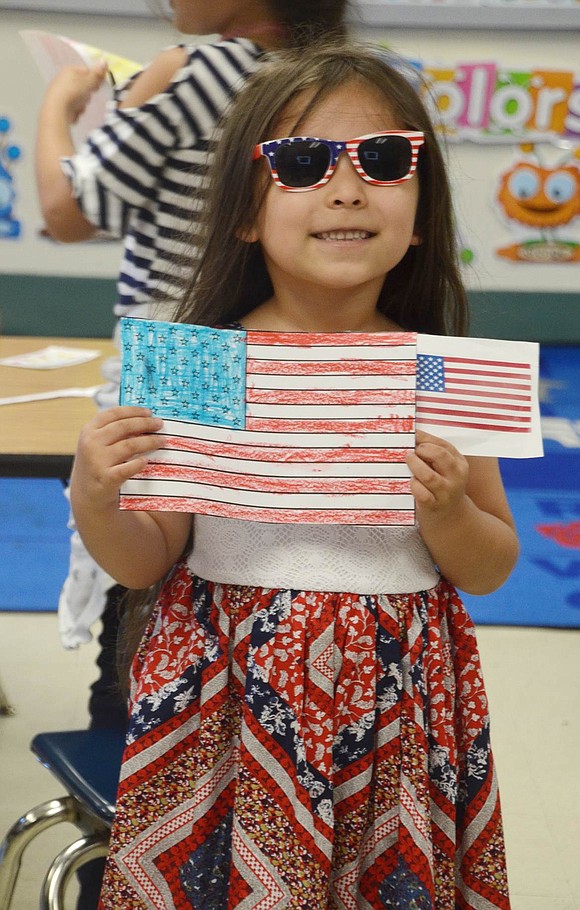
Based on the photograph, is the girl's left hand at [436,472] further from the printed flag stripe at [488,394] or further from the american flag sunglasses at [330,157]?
the american flag sunglasses at [330,157]

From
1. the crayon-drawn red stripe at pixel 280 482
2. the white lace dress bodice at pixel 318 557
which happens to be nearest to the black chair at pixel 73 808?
the white lace dress bodice at pixel 318 557

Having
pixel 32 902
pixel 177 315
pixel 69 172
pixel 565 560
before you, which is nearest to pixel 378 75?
pixel 177 315

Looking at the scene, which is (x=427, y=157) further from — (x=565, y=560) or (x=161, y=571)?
(x=565, y=560)

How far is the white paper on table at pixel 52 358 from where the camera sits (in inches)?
77.6

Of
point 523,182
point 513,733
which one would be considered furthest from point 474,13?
point 513,733

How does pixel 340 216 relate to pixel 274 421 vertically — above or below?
above

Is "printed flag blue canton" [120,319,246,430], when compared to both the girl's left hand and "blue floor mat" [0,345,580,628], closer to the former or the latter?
the girl's left hand

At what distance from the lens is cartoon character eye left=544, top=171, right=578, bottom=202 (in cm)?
466

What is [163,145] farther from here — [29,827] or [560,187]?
[560,187]

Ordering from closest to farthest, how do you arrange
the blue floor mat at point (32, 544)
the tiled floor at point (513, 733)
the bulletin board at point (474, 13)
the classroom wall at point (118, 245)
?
the tiled floor at point (513, 733) → the blue floor mat at point (32, 544) → the classroom wall at point (118, 245) → the bulletin board at point (474, 13)

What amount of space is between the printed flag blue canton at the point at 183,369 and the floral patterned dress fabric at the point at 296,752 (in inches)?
7.4

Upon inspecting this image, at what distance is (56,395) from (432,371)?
101cm

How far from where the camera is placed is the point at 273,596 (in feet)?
3.19

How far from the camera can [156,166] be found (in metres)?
1.45
